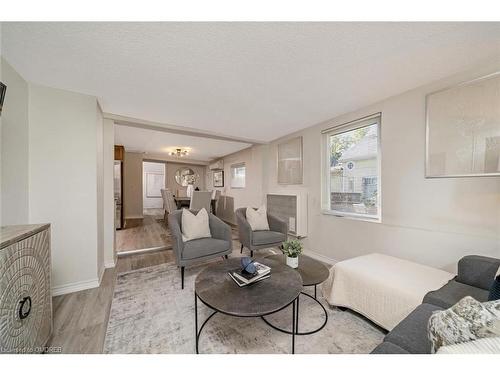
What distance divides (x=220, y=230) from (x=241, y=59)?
80.0 inches

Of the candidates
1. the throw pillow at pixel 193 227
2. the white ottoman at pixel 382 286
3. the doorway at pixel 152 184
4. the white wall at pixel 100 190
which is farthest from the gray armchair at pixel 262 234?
the doorway at pixel 152 184

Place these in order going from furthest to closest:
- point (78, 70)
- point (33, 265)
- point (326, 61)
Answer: point (78, 70), point (326, 61), point (33, 265)

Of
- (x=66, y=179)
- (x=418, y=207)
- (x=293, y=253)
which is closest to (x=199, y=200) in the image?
(x=66, y=179)

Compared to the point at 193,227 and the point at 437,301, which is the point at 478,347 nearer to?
the point at 437,301

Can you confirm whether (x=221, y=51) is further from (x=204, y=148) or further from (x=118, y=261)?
(x=204, y=148)

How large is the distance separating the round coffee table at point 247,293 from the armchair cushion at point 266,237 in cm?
108

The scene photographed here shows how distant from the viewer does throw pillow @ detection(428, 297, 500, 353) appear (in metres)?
0.67

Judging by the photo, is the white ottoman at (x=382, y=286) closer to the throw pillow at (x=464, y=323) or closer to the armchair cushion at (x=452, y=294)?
the armchair cushion at (x=452, y=294)

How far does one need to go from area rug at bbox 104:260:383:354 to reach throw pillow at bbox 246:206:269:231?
1251 mm

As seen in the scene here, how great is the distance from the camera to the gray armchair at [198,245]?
7.05ft

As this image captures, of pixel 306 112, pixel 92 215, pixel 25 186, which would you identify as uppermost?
pixel 306 112

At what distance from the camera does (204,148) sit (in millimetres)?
5094
